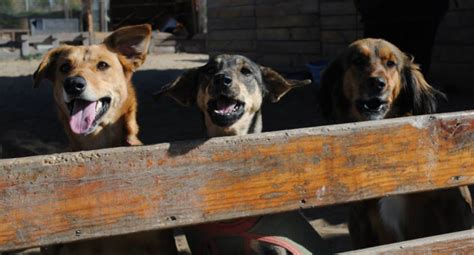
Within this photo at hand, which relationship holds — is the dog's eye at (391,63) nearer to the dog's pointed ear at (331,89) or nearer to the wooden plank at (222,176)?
the dog's pointed ear at (331,89)

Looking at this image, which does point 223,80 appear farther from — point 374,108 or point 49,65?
point 49,65

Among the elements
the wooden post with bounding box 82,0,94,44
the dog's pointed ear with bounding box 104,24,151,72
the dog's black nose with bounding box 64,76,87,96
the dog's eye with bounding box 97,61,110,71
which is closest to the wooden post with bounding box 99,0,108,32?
the wooden post with bounding box 82,0,94,44

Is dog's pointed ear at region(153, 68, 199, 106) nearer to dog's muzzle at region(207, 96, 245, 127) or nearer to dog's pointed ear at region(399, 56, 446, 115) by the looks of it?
dog's muzzle at region(207, 96, 245, 127)

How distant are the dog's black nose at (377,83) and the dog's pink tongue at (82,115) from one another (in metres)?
1.57

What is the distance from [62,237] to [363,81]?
7.46ft

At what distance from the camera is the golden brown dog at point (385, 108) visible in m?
3.26

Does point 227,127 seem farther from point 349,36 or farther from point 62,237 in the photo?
point 349,36

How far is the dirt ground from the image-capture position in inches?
192

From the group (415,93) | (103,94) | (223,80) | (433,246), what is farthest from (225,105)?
(433,246)

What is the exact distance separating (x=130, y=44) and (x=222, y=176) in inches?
75.5

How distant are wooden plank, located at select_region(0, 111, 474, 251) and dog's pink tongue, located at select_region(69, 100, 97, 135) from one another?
1413 millimetres

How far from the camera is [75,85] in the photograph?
312 centimetres

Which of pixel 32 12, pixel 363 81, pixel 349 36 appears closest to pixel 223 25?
pixel 349 36

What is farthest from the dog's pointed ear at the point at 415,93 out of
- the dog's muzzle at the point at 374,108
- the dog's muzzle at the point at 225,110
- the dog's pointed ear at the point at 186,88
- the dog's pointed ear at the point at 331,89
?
the dog's pointed ear at the point at 186,88
